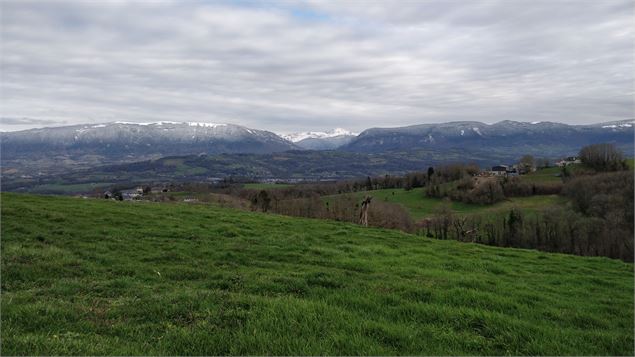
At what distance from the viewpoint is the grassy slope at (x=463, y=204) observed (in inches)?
3721

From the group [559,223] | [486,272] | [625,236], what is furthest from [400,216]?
[486,272]

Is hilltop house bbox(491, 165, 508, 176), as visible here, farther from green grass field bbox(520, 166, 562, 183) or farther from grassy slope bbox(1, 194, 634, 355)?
grassy slope bbox(1, 194, 634, 355)

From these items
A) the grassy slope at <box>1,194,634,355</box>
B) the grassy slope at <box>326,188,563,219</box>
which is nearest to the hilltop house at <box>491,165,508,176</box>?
the grassy slope at <box>326,188,563,219</box>

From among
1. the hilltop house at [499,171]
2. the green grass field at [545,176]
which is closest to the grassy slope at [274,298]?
the green grass field at [545,176]

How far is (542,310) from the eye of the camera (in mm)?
10359

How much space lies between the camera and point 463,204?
10500 centimetres

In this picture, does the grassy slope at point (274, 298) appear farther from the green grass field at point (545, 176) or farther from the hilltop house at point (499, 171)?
the hilltop house at point (499, 171)

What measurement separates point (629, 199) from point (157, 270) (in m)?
81.5

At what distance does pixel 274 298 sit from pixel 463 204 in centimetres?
10264

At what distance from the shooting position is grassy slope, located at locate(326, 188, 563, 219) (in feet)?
310

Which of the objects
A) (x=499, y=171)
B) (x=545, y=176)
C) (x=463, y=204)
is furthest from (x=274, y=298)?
(x=499, y=171)

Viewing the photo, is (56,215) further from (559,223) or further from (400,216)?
(559,223)

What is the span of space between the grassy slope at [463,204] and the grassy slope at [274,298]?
76383 millimetres

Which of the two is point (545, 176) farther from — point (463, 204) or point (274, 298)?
point (274, 298)
